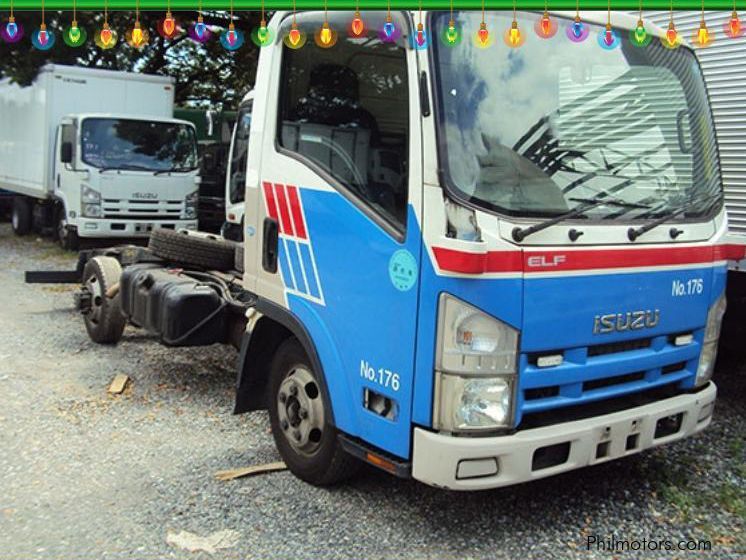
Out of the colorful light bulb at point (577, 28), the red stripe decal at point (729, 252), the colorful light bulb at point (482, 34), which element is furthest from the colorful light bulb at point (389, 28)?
the red stripe decal at point (729, 252)

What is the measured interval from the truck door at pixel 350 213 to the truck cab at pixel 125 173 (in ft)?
28.0

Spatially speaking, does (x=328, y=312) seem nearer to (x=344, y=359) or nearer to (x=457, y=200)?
(x=344, y=359)

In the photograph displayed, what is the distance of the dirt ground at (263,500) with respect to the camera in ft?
11.9

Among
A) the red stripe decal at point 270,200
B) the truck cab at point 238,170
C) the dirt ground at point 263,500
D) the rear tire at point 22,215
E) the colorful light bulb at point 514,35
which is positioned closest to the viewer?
the colorful light bulb at point 514,35

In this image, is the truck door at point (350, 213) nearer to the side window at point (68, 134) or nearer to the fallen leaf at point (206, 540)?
the fallen leaf at point (206, 540)

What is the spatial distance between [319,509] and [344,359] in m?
0.84

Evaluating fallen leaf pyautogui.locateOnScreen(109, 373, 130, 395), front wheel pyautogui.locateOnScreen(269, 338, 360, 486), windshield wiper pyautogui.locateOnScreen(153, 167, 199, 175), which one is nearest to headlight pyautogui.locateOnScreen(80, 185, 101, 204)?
windshield wiper pyautogui.locateOnScreen(153, 167, 199, 175)

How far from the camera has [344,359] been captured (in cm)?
370

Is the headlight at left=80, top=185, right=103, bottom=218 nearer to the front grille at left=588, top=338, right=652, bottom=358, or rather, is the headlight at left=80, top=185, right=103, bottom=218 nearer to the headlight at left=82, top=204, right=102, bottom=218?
the headlight at left=82, top=204, right=102, bottom=218

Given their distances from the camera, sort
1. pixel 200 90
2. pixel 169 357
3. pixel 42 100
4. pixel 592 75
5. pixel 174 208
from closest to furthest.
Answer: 1. pixel 592 75
2. pixel 169 357
3. pixel 174 208
4. pixel 42 100
5. pixel 200 90

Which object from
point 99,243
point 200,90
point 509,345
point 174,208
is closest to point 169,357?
point 509,345

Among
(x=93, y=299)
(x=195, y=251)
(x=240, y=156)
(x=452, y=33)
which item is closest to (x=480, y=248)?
(x=452, y=33)

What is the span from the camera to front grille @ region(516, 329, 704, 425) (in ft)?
11.0

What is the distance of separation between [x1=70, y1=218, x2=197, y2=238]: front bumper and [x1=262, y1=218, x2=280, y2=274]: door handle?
27.4 feet
